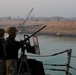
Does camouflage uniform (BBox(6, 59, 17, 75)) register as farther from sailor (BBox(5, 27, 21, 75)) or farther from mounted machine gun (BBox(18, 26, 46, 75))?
mounted machine gun (BBox(18, 26, 46, 75))

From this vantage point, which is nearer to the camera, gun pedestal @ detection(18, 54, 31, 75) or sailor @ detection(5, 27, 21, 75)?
sailor @ detection(5, 27, 21, 75)

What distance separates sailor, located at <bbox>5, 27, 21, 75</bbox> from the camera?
5.08m

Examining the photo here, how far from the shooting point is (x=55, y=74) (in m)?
17.2

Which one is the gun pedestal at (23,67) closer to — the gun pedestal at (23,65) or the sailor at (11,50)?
the gun pedestal at (23,65)

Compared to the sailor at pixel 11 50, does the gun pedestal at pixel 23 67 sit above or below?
below

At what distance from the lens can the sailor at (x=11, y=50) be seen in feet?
16.7

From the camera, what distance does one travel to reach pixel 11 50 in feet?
16.8

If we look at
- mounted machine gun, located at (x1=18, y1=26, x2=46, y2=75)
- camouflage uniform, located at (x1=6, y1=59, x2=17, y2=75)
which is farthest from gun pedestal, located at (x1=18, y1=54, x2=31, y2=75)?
camouflage uniform, located at (x1=6, y1=59, x2=17, y2=75)

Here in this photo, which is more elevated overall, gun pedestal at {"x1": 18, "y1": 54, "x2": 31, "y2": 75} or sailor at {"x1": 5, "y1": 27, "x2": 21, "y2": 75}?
sailor at {"x1": 5, "y1": 27, "x2": 21, "y2": 75}

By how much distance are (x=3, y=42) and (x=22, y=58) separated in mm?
547

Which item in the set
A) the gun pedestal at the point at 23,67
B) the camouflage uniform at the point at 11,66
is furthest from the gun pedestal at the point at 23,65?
the camouflage uniform at the point at 11,66

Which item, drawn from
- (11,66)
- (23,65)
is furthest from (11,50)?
(23,65)

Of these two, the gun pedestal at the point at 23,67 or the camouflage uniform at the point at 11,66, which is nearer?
the camouflage uniform at the point at 11,66

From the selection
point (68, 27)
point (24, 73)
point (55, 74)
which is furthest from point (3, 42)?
point (68, 27)
